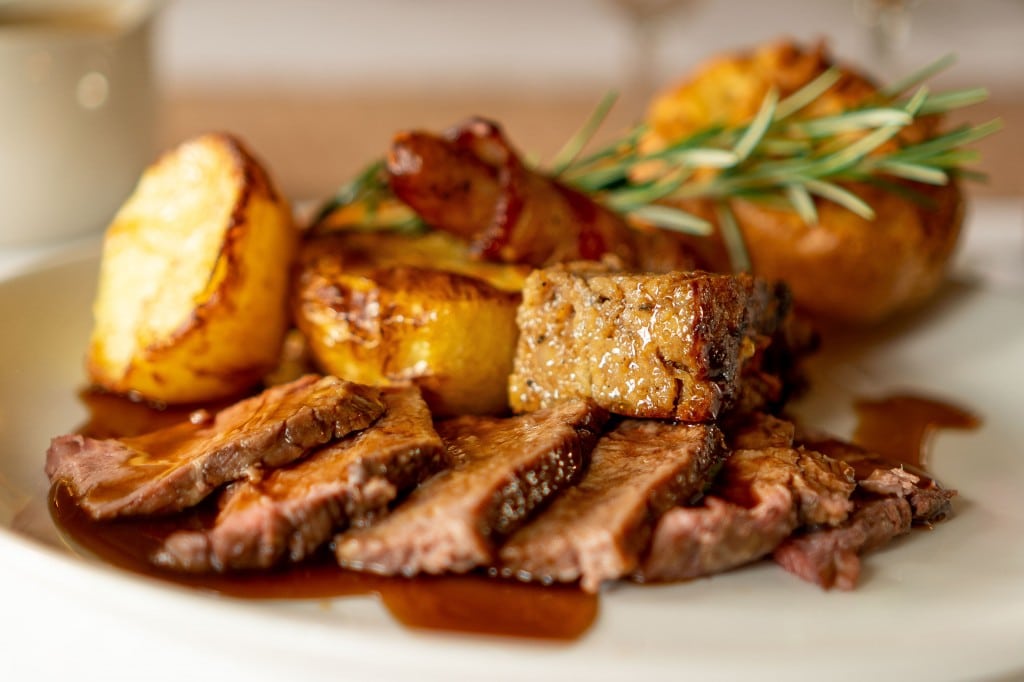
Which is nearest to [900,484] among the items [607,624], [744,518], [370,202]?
[744,518]

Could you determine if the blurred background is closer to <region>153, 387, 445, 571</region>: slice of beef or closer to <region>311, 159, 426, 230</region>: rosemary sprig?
<region>311, 159, 426, 230</region>: rosemary sprig

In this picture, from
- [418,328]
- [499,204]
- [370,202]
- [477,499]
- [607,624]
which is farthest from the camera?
[370,202]

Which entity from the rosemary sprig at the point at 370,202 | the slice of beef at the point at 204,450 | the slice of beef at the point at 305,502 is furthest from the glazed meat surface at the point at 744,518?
the rosemary sprig at the point at 370,202

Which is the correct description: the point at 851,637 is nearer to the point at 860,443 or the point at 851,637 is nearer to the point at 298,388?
the point at 860,443

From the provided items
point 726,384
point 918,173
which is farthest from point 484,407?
point 918,173

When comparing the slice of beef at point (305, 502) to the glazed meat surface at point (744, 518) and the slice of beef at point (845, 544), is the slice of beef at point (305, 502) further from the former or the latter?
the slice of beef at point (845, 544)

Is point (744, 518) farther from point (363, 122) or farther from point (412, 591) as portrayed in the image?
point (363, 122)
